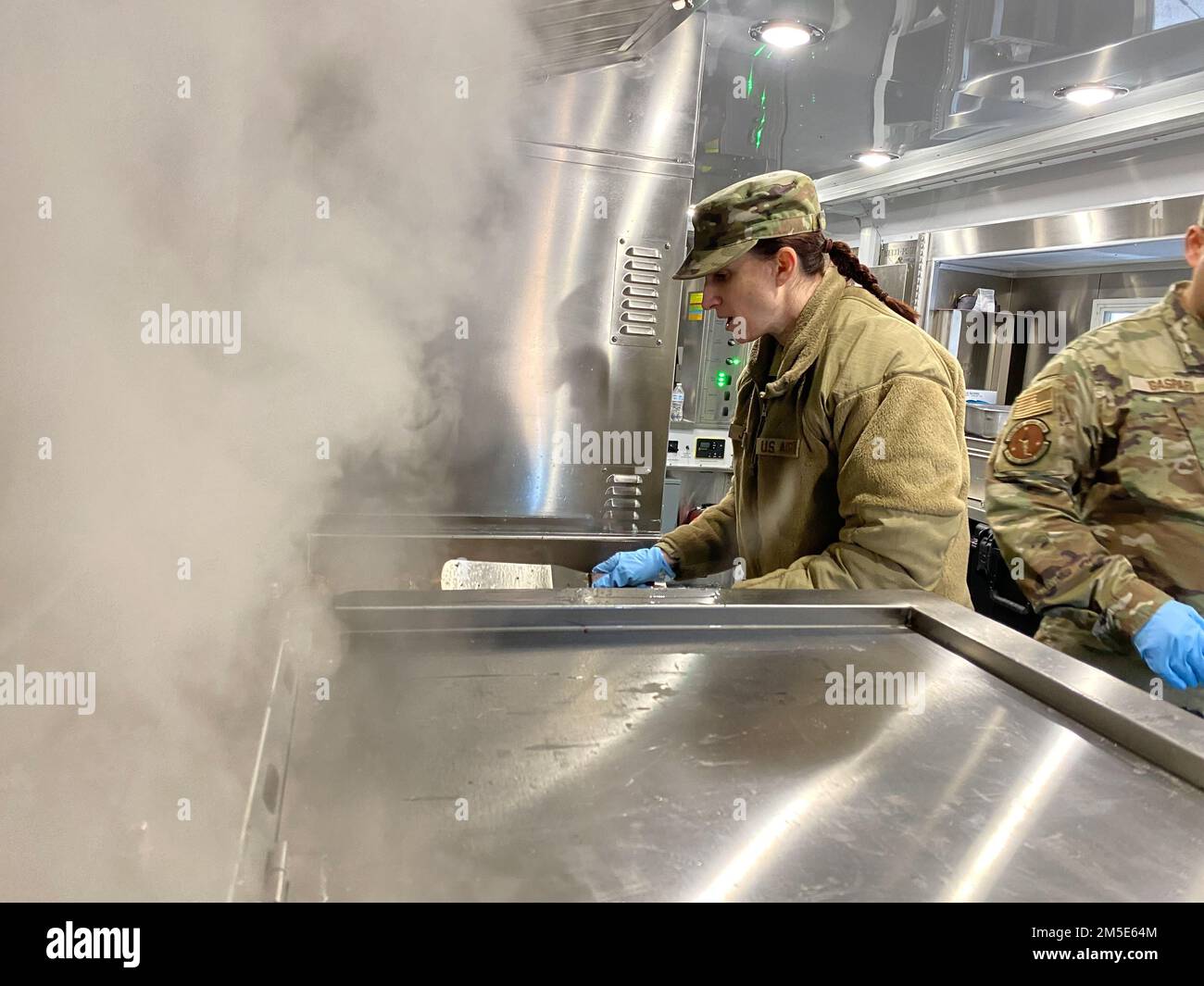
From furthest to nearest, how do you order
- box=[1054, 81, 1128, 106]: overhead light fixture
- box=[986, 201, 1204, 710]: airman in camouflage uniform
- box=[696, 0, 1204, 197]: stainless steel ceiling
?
box=[1054, 81, 1128, 106]: overhead light fixture < box=[696, 0, 1204, 197]: stainless steel ceiling < box=[986, 201, 1204, 710]: airman in camouflage uniform

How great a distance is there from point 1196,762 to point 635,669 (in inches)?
23.7

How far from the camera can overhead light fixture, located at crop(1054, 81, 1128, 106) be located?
2.85 metres

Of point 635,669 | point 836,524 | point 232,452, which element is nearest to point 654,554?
point 836,524

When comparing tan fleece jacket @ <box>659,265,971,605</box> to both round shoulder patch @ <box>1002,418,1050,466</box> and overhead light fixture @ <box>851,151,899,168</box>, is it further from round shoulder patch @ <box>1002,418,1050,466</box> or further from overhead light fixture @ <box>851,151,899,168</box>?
overhead light fixture @ <box>851,151,899,168</box>

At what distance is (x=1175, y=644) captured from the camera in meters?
1.49

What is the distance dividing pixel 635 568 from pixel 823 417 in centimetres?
59

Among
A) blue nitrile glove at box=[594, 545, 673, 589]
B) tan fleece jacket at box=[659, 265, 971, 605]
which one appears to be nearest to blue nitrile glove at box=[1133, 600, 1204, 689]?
tan fleece jacket at box=[659, 265, 971, 605]

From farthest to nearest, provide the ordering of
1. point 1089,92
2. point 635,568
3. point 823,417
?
point 1089,92
point 635,568
point 823,417

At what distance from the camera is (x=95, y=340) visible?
74cm

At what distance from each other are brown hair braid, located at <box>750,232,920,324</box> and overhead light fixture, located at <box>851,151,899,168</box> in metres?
2.74

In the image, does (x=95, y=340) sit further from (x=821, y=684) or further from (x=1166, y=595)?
(x=1166, y=595)

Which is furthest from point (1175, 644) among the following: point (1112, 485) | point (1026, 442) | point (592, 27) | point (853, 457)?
point (592, 27)

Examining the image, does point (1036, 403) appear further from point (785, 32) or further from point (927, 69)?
point (927, 69)

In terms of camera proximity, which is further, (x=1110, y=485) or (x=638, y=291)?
(x=638, y=291)
